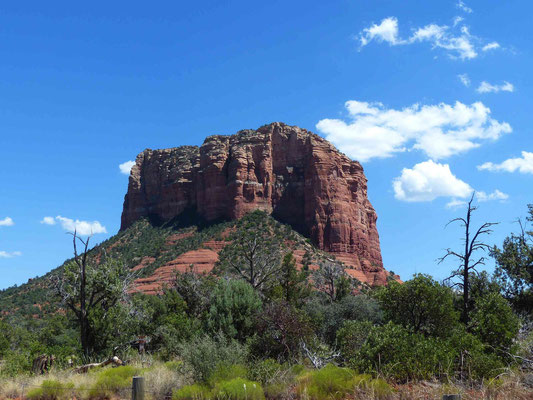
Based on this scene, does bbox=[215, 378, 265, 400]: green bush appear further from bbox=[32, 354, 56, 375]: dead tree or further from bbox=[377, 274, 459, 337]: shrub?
bbox=[32, 354, 56, 375]: dead tree

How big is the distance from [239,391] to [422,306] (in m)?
8.13

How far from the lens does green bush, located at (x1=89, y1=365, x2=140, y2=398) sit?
1388cm

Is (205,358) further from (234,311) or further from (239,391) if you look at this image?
(234,311)

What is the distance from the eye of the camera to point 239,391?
1145 centimetres

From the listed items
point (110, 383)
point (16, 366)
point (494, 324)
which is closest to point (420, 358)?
point (494, 324)

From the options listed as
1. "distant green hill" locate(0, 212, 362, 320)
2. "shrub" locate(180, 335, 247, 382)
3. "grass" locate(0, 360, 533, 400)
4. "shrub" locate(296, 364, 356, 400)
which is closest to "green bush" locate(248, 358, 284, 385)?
"grass" locate(0, 360, 533, 400)

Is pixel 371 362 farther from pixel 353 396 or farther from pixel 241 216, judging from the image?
pixel 241 216

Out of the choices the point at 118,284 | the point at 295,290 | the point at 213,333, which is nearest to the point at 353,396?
the point at 213,333

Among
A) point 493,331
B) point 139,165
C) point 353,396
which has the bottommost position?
point 353,396

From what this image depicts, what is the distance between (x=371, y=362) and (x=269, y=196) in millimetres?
87378

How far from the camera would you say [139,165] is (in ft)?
404

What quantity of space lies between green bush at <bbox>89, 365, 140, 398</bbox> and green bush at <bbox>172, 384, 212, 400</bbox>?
246 cm

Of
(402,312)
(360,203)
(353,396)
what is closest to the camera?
(353,396)

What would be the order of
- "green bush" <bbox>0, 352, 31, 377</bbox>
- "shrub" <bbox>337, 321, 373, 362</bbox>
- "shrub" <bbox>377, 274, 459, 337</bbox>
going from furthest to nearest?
"green bush" <bbox>0, 352, 31, 377</bbox>, "shrub" <bbox>377, 274, 459, 337</bbox>, "shrub" <bbox>337, 321, 373, 362</bbox>
